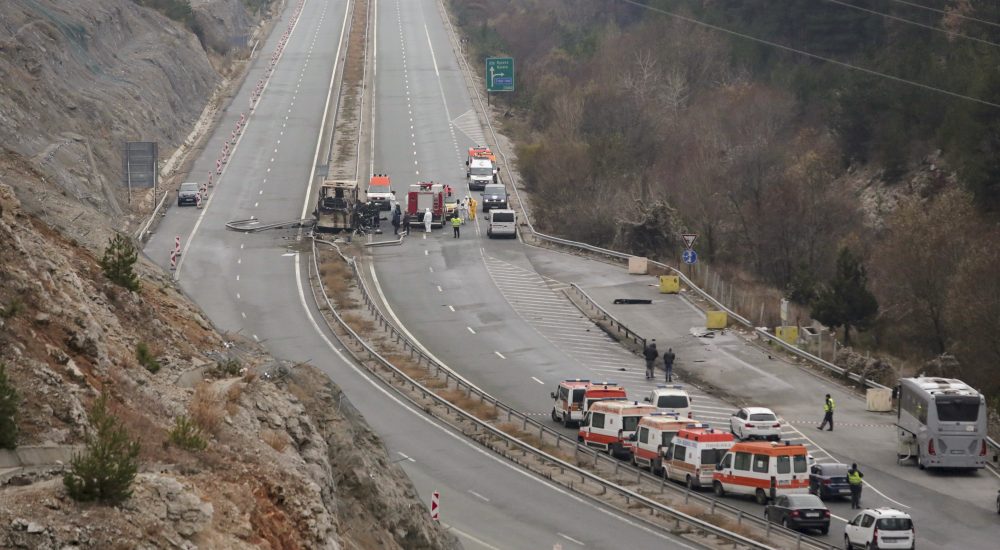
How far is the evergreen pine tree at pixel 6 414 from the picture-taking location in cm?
1520

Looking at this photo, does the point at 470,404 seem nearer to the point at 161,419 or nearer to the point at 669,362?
the point at 669,362

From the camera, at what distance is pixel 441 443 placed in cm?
4216

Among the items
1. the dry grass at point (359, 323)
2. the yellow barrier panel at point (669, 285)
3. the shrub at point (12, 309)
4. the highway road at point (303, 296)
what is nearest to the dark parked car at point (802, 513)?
the highway road at point (303, 296)

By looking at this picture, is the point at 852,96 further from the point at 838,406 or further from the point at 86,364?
the point at 86,364

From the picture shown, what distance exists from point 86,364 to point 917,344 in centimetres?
4699

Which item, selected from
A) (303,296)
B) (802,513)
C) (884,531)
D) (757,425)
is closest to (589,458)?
(757,425)

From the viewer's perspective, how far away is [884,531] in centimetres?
3031

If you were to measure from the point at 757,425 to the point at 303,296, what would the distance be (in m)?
28.0

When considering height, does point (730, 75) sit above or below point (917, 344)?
above

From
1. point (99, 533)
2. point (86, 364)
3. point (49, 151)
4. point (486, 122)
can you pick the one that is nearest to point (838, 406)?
point (86, 364)

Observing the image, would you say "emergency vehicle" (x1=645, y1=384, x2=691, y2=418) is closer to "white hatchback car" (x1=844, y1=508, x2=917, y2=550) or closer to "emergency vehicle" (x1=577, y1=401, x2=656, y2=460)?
"emergency vehicle" (x1=577, y1=401, x2=656, y2=460)

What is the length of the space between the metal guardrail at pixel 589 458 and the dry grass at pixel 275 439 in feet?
43.8

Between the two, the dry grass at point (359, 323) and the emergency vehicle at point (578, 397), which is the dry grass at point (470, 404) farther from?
the dry grass at point (359, 323)

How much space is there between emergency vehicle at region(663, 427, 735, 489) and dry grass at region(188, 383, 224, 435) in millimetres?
18159
